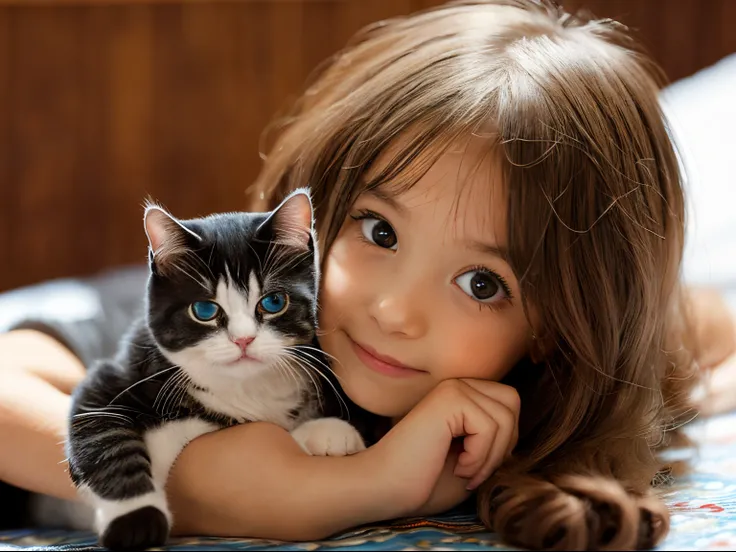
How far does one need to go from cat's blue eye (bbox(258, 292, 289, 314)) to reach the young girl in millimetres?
104

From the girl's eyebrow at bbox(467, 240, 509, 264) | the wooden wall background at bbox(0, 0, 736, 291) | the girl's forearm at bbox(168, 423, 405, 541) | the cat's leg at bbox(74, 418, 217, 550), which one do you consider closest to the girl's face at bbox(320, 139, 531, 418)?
the girl's eyebrow at bbox(467, 240, 509, 264)

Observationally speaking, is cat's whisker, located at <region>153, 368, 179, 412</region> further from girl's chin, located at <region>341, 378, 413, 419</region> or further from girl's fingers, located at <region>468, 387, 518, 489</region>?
girl's fingers, located at <region>468, 387, 518, 489</region>

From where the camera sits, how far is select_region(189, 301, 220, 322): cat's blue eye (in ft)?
3.10

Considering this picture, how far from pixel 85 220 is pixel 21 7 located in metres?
0.60

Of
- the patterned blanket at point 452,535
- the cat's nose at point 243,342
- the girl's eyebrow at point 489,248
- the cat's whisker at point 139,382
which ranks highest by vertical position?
Answer: the girl's eyebrow at point 489,248

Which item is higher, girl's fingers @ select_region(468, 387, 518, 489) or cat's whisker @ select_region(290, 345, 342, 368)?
cat's whisker @ select_region(290, 345, 342, 368)

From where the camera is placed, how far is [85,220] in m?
2.38

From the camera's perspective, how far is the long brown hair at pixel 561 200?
1.00 m

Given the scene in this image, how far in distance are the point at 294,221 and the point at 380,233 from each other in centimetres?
13

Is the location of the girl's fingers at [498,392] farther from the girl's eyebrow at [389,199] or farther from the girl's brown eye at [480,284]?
the girl's eyebrow at [389,199]

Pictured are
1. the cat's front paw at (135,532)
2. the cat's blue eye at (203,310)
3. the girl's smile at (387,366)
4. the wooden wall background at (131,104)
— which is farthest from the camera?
the wooden wall background at (131,104)

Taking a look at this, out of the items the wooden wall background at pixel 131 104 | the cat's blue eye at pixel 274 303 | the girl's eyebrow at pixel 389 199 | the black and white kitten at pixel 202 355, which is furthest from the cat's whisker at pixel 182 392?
the wooden wall background at pixel 131 104

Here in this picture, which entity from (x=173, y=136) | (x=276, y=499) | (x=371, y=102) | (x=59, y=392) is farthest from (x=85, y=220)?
(x=276, y=499)

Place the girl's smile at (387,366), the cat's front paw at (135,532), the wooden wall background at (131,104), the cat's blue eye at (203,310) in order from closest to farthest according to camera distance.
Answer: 1. the cat's front paw at (135,532)
2. the cat's blue eye at (203,310)
3. the girl's smile at (387,366)
4. the wooden wall background at (131,104)
